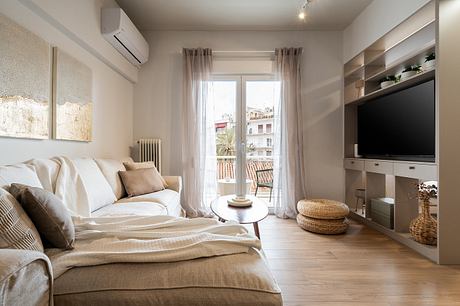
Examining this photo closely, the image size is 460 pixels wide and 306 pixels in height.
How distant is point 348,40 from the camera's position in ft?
11.9

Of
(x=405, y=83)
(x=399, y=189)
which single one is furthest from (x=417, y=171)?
(x=405, y=83)

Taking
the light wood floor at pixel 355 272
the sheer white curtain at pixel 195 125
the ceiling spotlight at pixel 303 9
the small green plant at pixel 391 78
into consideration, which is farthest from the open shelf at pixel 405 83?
the sheer white curtain at pixel 195 125

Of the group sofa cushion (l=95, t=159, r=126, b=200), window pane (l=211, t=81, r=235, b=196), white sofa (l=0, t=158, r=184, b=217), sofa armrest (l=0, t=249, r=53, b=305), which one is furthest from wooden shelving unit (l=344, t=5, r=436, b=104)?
sofa armrest (l=0, t=249, r=53, b=305)

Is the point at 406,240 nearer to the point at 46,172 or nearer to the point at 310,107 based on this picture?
the point at 310,107

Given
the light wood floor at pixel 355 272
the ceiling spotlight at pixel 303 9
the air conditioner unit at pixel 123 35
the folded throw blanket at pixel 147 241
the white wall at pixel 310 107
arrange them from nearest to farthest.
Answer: the folded throw blanket at pixel 147 241 < the light wood floor at pixel 355 272 < the air conditioner unit at pixel 123 35 < the ceiling spotlight at pixel 303 9 < the white wall at pixel 310 107

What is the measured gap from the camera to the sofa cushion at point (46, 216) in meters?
1.11

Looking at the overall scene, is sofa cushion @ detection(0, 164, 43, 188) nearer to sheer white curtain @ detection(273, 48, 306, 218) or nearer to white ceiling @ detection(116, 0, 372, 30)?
white ceiling @ detection(116, 0, 372, 30)

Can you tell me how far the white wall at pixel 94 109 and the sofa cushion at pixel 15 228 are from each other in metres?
0.85

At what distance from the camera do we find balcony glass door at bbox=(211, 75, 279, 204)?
381 centimetres

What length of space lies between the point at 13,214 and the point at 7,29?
4.48 feet

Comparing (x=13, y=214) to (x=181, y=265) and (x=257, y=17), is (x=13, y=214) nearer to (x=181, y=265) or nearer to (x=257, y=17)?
(x=181, y=265)

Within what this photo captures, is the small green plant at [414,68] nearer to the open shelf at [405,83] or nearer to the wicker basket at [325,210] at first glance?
→ the open shelf at [405,83]

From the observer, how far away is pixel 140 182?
276 cm

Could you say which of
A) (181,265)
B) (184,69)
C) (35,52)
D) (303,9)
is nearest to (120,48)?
(184,69)
